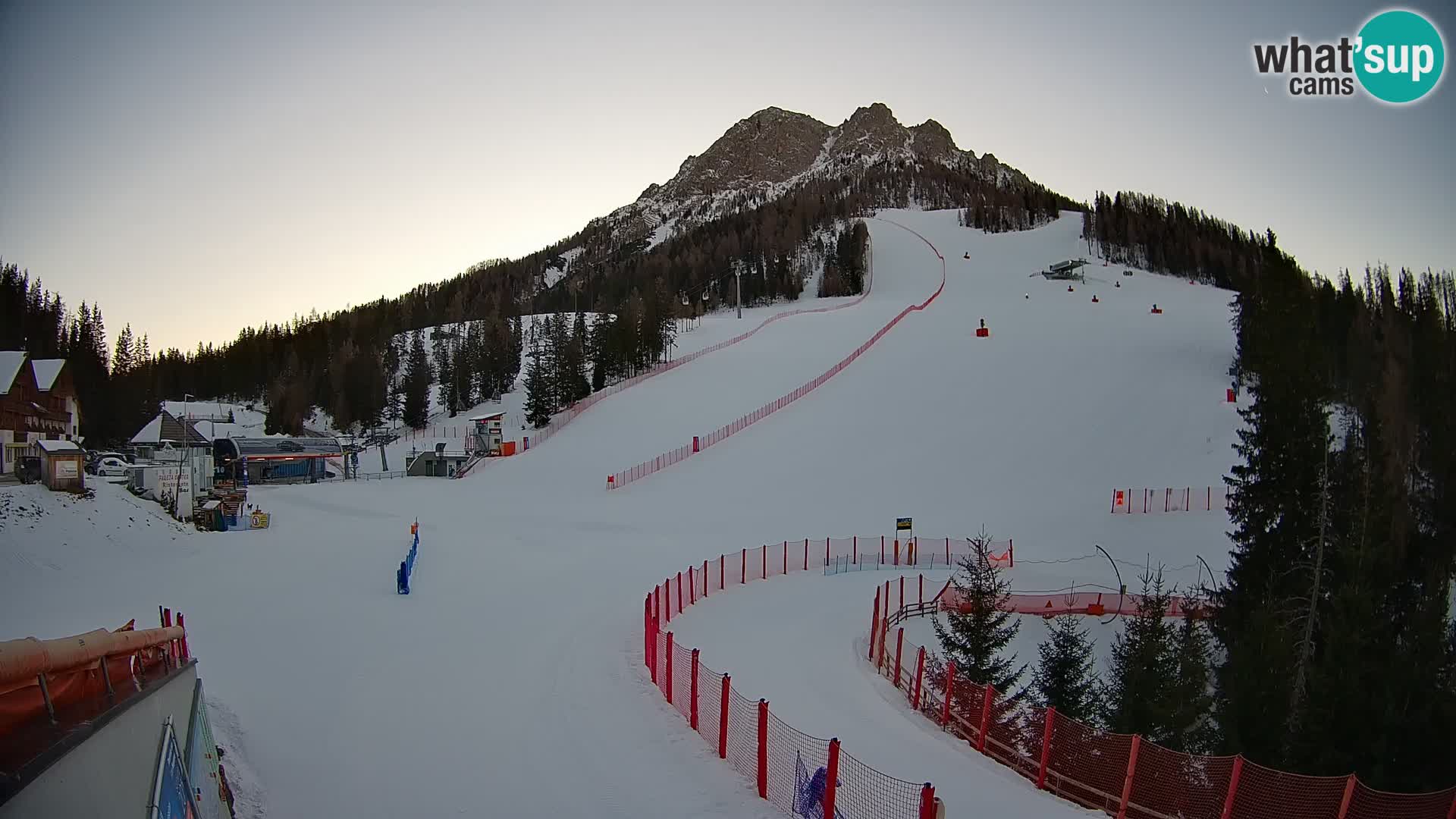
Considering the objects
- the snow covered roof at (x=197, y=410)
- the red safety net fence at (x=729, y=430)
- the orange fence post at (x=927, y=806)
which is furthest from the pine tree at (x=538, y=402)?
the orange fence post at (x=927, y=806)

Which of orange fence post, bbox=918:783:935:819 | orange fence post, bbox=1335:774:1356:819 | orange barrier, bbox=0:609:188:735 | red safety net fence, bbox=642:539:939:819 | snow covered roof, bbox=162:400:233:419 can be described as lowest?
red safety net fence, bbox=642:539:939:819

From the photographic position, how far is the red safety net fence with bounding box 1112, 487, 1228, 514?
3350 cm

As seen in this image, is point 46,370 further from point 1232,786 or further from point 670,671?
point 1232,786

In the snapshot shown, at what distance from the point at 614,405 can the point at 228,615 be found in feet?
116

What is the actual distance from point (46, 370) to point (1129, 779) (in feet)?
164

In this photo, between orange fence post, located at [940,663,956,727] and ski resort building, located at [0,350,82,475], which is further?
ski resort building, located at [0,350,82,475]

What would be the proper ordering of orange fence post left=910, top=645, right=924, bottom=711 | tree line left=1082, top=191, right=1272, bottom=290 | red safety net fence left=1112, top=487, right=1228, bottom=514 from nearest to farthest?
orange fence post left=910, top=645, right=924, bottom=711
red safety net fence left=1112, top=487, right=1228, bottom=514
tree line left=1082, top=191, right=1272, bottom=290

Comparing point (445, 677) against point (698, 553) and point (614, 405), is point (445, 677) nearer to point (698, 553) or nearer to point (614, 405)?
point (698, 553)

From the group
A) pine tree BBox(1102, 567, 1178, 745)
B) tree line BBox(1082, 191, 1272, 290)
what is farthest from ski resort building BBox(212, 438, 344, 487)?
tree line BBox(1082, 191, 1272, 290)

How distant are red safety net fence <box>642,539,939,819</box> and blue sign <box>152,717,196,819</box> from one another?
513 cm

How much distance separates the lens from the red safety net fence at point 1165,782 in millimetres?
8195

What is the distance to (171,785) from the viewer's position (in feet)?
15.8

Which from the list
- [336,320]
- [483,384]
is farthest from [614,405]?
[336,320]

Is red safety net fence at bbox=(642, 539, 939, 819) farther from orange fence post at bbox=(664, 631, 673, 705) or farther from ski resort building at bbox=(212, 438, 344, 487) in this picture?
ski resort building at bbox=(212, 438, 344, 487)
